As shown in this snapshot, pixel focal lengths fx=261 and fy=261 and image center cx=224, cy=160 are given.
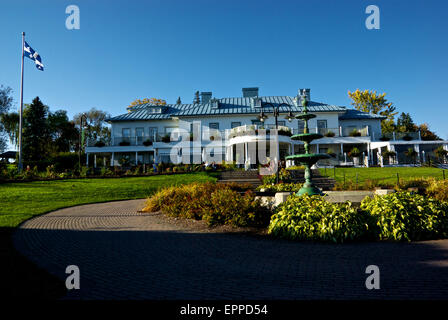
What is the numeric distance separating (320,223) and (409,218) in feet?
7.10

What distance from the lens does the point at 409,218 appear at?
6184mm

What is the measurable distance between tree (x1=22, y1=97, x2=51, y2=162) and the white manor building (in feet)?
41.7

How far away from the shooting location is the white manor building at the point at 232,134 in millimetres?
27625

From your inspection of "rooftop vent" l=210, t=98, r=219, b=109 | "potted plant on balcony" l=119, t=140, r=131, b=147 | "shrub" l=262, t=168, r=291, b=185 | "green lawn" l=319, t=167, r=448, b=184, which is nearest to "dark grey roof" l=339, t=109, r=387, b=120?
"green lawn" l=319, t=167, r=448, b=184

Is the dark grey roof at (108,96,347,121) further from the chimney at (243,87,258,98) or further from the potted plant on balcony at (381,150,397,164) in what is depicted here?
the potted plant on balcony at (381,150,397,164)

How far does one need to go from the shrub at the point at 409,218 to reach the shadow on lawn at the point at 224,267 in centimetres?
40

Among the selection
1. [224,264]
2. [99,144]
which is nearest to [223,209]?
[224,264]

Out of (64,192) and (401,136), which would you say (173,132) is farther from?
(401,136)

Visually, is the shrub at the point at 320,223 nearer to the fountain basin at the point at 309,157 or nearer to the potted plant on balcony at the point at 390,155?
the fountain basin at the point at 309,157

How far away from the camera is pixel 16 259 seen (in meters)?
4.57

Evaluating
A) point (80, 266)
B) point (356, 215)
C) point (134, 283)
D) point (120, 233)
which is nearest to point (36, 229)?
point (120, 233)

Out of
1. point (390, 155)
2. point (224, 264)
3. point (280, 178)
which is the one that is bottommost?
point (224, 264)

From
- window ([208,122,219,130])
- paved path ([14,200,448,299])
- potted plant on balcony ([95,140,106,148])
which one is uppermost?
window ([208,122,219,130])

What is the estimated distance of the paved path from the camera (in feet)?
10.6
